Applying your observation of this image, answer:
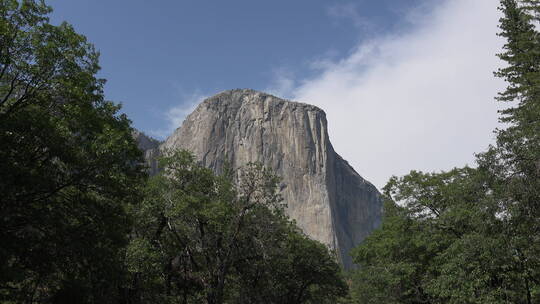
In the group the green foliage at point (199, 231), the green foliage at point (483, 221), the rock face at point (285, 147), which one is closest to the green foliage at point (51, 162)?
the green foliage at point (199, 231)

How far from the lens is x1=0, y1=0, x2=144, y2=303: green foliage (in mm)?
10109

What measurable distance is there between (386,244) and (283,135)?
11885cm

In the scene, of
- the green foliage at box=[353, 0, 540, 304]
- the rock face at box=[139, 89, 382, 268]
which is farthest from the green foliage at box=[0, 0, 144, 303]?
the rock face at box=[139, 89, 382, 268]

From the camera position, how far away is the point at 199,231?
18.9 meters

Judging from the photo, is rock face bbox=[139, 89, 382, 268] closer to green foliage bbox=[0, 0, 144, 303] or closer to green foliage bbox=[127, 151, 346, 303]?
green foliage bbox=[127, 151, 346, 303]

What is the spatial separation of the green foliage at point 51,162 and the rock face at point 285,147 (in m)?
121

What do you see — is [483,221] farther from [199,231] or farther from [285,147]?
[285,147]

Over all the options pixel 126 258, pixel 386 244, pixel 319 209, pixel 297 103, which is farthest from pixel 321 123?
pixel 126 258

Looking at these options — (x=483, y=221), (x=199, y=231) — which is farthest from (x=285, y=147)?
(x=483, y=221)

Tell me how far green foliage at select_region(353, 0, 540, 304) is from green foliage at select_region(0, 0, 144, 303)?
12.0 metres

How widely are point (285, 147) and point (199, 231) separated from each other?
12430 cm

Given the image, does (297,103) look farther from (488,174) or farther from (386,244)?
(488,174)

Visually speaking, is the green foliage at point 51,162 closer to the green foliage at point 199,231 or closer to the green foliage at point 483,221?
the green foliage at point 199,231

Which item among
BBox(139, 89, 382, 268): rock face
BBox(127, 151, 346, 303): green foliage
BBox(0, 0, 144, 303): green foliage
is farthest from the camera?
BBox(139, 89, 382, 268): rock face
